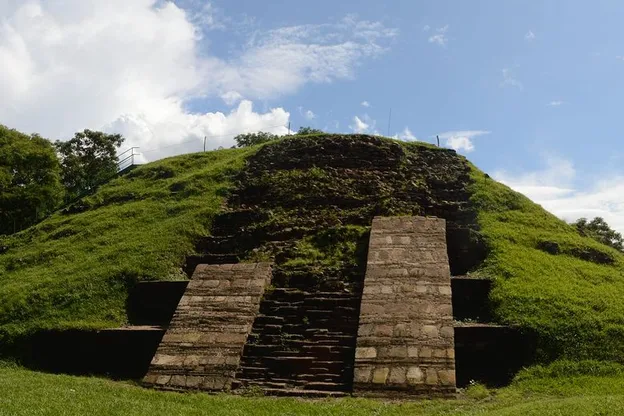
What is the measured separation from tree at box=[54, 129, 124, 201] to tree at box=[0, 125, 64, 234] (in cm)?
553

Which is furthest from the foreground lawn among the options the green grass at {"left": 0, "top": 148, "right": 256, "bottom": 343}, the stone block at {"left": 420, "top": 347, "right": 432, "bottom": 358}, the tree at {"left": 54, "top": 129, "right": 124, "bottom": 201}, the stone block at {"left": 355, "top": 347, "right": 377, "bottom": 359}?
the tree at {"left": 54, "top": 129, "right": 124, "bottom": 201}

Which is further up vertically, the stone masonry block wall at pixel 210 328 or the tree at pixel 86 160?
the tree at pixel 86 160

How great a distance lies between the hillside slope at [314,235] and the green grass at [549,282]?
3cm

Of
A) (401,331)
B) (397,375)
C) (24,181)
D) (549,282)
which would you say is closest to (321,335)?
(401,331)

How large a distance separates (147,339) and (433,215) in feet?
24.9

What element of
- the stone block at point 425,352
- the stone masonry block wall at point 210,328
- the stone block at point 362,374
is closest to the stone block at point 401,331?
the stone block at point 425,352

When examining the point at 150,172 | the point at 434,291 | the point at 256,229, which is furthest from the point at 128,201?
the point at 434,291

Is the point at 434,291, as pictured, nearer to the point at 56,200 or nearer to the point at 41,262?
the point at 41,262

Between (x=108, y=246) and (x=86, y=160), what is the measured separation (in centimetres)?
2197

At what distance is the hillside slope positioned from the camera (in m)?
11.0

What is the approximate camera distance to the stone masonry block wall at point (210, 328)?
932 cm

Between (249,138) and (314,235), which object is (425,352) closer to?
(314,235)

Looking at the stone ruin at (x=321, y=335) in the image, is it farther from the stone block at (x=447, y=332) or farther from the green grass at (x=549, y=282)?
the green grass at (x=549, y=282)

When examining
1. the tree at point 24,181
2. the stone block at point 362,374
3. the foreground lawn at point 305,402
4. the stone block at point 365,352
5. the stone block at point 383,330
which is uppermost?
the tree at point 24,181
